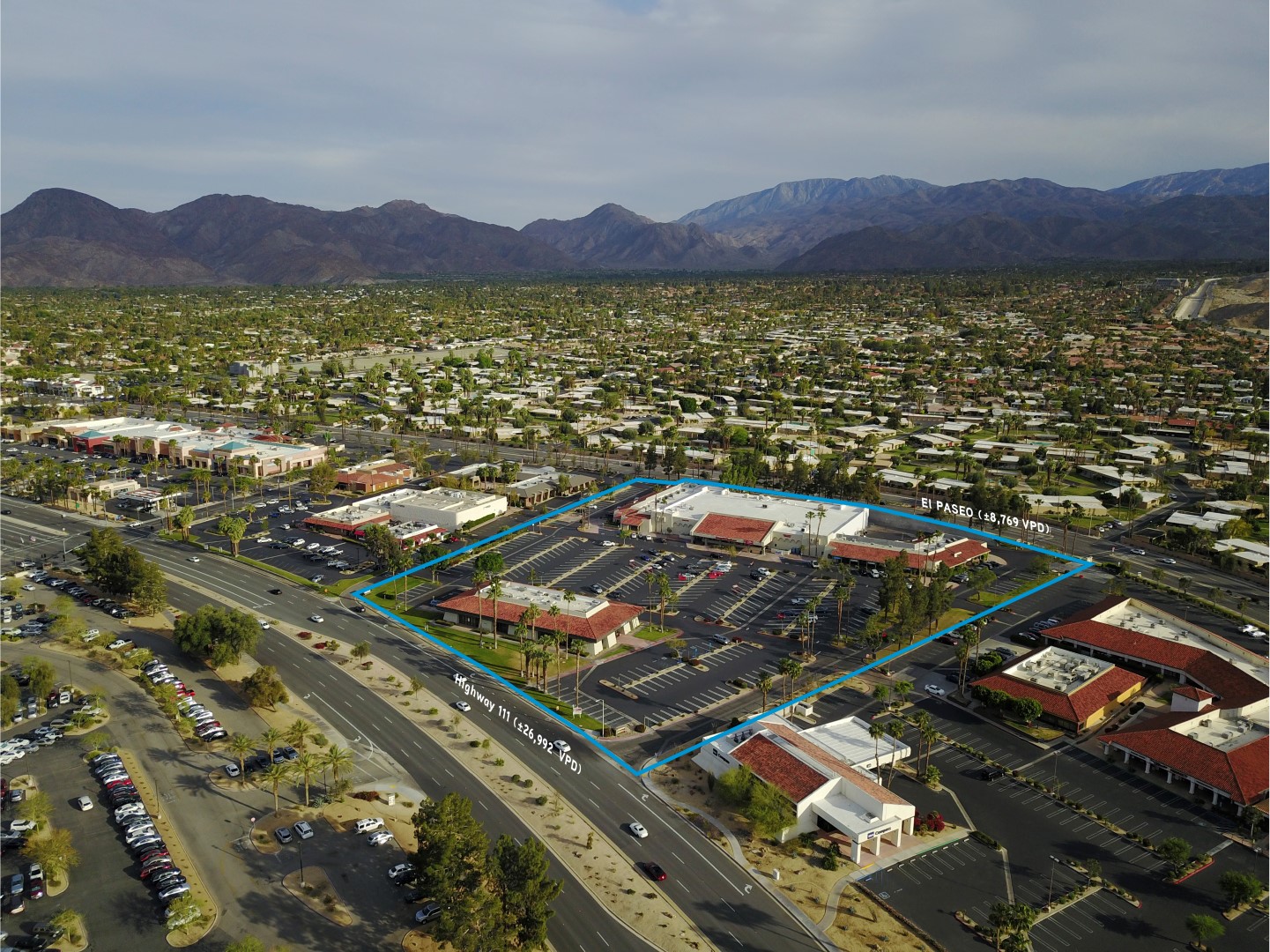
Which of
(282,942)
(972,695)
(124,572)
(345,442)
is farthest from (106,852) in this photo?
(345,442)

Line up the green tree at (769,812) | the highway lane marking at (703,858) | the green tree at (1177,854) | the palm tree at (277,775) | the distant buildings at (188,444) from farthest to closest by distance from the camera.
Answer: the distant buildings at (188,444), the palm tree at (277,775), the green tree at (769,812), the green tree at (1177,854), the highway lane marking at (703,858)

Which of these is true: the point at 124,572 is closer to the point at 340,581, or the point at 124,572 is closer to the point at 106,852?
the point at 340,581

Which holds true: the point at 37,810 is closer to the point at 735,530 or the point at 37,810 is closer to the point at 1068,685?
the point at 1068,685

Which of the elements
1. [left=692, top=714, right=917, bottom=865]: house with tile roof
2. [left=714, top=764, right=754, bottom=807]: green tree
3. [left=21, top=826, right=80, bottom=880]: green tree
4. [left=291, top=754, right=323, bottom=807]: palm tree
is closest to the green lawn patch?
[left=692, top=714, right=917, bottom=865]: house with tile roof

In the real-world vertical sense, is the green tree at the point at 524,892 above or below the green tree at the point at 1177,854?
above

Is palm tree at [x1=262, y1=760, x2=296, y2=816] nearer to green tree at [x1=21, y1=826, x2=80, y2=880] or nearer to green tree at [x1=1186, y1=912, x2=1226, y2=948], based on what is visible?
green tree at [x1=21, y1=826, x2=80, y2=880]

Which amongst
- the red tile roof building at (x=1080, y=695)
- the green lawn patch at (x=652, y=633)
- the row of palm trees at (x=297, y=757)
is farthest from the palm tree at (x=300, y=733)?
the red tile roof building at (x=1080, y=695)

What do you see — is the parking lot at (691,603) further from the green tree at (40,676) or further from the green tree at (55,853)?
the green tree at (55,853)
